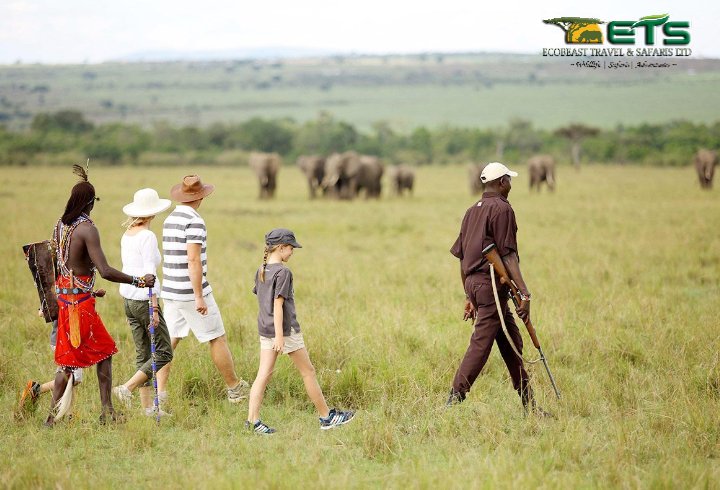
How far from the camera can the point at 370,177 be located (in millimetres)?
33750

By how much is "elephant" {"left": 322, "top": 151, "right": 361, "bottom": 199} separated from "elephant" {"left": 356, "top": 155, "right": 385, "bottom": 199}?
0.32 meters

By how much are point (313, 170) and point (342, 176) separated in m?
1.44

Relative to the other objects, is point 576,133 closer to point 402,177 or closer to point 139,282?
point 402,177

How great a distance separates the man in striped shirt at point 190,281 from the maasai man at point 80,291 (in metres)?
0.43

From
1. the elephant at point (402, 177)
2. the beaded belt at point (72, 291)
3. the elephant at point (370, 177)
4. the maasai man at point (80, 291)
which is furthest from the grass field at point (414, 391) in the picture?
the elephant at point (402, 177)

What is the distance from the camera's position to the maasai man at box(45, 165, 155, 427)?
242 inches

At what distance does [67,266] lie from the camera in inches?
245

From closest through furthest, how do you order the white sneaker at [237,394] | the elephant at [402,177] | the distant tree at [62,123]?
1. the white sneaker at [237,394]
2. the elephant at [402,177]
3. the distant tree at [62,123]

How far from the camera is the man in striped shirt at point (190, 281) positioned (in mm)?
6613

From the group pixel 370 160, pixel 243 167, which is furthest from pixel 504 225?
pixel 243 167

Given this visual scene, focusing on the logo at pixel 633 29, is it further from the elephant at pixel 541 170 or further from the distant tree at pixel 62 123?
the distant tree at pixel 62 123

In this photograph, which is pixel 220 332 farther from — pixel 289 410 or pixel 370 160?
pixel 370 160

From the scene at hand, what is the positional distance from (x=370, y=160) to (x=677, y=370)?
27001 mm

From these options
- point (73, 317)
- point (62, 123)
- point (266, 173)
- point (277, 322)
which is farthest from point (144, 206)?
point (62, 123)
